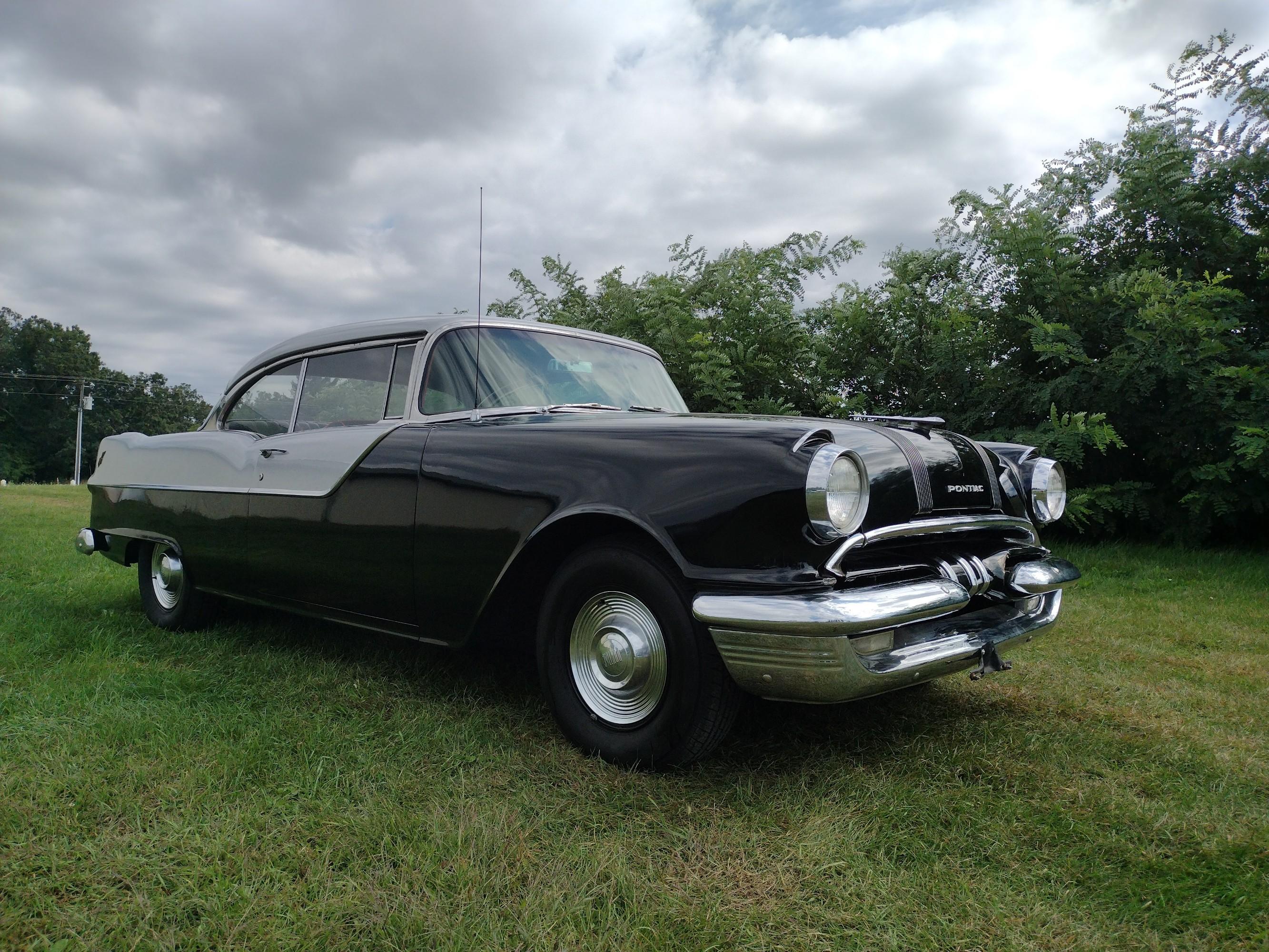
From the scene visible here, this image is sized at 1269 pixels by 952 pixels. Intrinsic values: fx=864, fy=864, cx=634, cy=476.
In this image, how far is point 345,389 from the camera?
3602 mm

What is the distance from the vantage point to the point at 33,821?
2098mm

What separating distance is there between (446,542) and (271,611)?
2.40m

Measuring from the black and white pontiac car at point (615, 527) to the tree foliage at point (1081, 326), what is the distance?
11.5ft

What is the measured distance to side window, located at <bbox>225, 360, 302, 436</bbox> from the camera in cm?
389

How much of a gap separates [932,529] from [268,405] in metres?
3.05

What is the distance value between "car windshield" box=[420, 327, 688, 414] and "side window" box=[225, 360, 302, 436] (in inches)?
39.6

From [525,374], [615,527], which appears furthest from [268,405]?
[615,527]

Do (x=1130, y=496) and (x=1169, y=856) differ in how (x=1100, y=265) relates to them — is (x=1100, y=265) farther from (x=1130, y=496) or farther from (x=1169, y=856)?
(x=1169, y=856)

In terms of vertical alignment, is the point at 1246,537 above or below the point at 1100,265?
below

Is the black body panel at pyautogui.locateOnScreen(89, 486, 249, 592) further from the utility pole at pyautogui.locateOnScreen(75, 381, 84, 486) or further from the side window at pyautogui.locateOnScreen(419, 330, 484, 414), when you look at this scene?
the utility pole at pyautogui.locateOnScreen(75, 381, 84, 486)

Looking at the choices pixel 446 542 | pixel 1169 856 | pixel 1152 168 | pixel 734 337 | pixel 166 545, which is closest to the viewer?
pixel 1169 856

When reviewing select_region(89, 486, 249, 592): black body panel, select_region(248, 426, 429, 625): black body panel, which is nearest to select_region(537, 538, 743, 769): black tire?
select_region(248, 426, 429, 625): black body panel

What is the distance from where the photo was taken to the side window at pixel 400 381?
3.28 m

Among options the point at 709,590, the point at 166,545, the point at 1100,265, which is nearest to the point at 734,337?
the point at 1100,265
